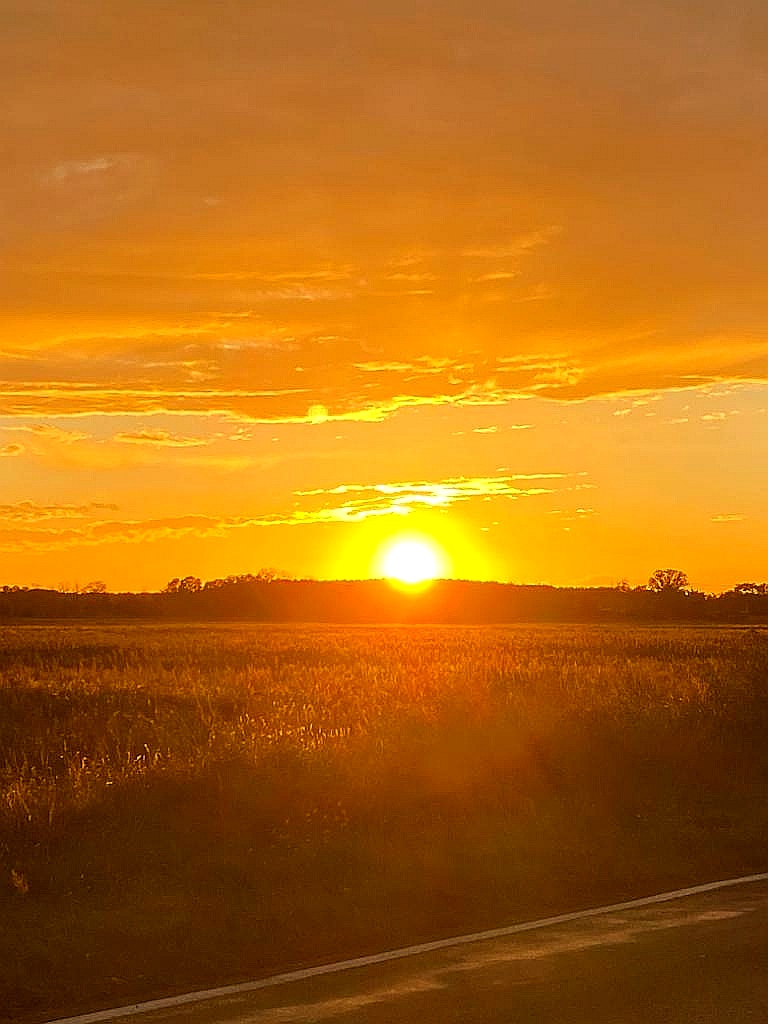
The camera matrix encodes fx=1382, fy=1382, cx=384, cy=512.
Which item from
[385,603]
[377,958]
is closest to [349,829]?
[377,958]

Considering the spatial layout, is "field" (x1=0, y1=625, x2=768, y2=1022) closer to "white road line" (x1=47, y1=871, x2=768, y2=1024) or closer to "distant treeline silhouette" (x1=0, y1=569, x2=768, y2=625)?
"white road line" (x1=47, y1=871, x2=768, y2=1024)

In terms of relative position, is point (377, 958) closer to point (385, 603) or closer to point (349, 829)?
point (349, 829)

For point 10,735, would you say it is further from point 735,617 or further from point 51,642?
point 735,617

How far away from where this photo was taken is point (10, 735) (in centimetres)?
2527

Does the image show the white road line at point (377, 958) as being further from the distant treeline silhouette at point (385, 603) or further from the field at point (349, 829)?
the distant treeline silhouette at point (385, 603)

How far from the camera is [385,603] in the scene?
16750 centimetres

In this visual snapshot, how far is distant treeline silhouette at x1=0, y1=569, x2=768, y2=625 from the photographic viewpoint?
143 meters

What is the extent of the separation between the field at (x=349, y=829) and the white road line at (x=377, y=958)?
26cm

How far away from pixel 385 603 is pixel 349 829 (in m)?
156

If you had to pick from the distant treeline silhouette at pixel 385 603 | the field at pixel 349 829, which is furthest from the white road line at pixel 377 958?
the distant treeline silhouette at pixel 385 603

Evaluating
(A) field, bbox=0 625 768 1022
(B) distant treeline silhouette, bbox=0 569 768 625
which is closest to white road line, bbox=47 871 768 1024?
(A) field, bbox=0 625 768 1022

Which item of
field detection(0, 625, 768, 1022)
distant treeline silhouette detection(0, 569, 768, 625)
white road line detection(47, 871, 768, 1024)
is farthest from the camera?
distant treeline silhouette detection(0, 569, 768, 625)

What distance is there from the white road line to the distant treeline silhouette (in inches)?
4821

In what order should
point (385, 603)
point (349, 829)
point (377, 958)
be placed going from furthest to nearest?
point (385, 603), point (349, 829), point (377, 958)
